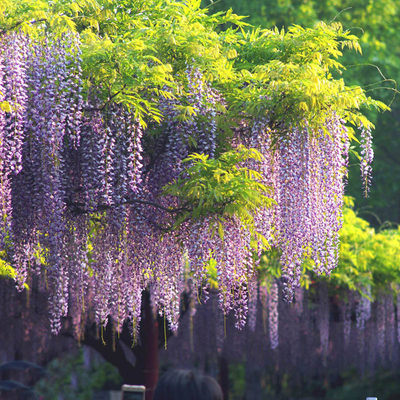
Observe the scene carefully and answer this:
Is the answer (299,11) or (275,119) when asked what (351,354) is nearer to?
(299,11)

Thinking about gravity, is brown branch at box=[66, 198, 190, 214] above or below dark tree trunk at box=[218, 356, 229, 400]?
above

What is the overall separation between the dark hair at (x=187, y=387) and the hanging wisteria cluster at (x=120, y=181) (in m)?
4.99

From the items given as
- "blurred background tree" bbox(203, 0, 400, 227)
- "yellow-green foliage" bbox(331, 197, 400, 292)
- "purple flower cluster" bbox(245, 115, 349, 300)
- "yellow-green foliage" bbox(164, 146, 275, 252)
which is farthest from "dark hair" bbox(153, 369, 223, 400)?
"blurred background tree" bbox(203, 0, 400, 227)

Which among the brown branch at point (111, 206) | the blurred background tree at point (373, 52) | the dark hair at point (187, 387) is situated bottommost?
the dark hair at point (187, 387)

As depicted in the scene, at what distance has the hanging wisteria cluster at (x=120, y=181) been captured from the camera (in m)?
8.38

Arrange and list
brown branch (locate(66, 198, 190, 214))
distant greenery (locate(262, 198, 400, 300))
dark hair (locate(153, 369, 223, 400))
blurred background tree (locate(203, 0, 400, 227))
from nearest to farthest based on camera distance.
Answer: dark hair (locate(153, 369, 223, 400)) → brown branch (locate(66, 198, 190, 214)) → distant greenery (locate(262, 198, 400, 300)) → blurred background tree (locate(203, 0, 400, 227))

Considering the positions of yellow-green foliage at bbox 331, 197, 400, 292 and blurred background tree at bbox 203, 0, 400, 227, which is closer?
yellow-green foliage at bbox 331, 197, 400, 292

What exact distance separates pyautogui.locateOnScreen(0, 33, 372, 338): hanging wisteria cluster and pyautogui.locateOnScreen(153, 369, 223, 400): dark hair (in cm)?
499

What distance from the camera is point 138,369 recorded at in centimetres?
1528

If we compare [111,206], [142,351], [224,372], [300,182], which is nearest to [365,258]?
[142,351]

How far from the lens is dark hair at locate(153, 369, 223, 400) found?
11.4 ft

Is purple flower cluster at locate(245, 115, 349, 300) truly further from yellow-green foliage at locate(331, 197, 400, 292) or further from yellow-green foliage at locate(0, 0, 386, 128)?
yellow-green foliage at locate(331, 197, 400, 292)

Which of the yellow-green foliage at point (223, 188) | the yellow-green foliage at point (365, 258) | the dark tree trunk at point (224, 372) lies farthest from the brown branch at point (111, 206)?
the dark tree trunk at point (224, 372)

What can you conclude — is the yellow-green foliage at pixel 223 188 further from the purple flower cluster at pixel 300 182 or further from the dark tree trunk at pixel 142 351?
the dark tree trunk at pixel 142 351
